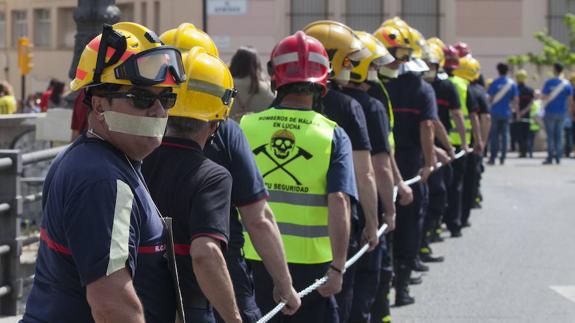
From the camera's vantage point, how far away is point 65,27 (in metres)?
60.3

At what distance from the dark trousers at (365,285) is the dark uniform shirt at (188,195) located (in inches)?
140

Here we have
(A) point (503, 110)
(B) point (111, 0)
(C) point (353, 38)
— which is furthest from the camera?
(A) point (503, 110)

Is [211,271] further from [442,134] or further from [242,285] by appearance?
[442,134]

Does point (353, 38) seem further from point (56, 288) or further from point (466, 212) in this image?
point (466, 212)

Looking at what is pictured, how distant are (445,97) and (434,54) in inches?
38.1

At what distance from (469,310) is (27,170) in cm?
476

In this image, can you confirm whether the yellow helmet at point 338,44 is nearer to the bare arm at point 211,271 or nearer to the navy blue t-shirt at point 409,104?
the navy blue t-shirt at point 409,104

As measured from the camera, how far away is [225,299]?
456 centimetres

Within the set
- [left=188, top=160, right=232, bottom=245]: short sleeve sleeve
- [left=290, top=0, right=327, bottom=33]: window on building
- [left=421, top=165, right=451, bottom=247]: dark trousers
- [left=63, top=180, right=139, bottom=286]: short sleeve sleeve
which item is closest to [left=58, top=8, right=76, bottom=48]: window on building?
[left=290, top=0, right=327, bottom=33]: window on building

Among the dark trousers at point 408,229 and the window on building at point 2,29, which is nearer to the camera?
the dark trousers at point 408,229

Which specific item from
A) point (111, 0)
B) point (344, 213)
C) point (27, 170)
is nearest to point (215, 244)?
point (344, 213)

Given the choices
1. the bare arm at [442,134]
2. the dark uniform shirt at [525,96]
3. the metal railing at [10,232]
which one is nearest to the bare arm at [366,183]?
the metal railing at [10,232]

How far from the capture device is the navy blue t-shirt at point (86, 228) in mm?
3492

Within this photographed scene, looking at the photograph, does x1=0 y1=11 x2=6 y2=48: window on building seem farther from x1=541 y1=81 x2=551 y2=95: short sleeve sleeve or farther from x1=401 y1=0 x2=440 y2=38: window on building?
x1=541 y1=81 x2=551 y2=95: short sleeve sleeve
